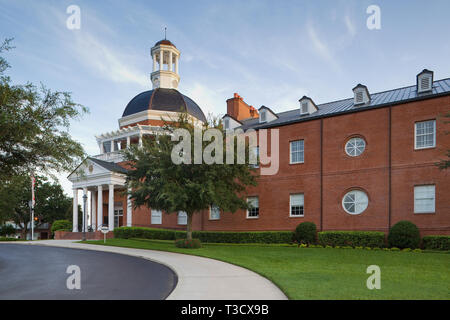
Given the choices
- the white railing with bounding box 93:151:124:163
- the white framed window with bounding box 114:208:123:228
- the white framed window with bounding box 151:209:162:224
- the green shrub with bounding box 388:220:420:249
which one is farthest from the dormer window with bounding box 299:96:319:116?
the white framed window with bounding box 114:208:123:228

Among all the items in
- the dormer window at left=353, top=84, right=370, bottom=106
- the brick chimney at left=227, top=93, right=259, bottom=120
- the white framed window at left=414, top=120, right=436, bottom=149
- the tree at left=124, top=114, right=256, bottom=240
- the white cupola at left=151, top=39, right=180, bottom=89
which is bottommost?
the tree at left=124, top=114, right=256, bottom=240

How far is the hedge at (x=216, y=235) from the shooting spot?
24.3 meters

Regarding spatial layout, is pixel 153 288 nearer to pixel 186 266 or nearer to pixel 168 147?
pixel 186 266

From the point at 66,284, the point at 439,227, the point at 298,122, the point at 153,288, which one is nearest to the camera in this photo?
the point at 153,288

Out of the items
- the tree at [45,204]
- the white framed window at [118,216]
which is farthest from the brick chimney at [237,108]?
the tree at [45,204]

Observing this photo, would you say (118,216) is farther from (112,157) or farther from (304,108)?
(304,108)

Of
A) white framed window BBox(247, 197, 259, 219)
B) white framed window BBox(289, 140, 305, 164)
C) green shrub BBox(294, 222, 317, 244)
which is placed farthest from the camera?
white framed window BBox(247, 197, 259, 219)

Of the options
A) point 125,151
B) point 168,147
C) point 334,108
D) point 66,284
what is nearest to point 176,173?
point 168,147

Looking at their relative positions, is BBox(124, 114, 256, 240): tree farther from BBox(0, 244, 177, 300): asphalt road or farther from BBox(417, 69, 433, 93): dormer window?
BBox(417, 69, 433, 93): dormer window

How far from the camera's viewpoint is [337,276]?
10.3 metres

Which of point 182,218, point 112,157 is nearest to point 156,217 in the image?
point 182,218

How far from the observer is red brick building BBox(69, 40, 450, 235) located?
20688 millimetres

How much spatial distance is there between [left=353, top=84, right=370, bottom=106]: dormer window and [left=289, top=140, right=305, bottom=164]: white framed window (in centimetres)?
478
